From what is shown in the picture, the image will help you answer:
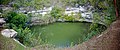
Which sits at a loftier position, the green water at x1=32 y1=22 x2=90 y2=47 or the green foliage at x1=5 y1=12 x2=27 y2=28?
the green foliage at x1=5 y1=12 x2=27 y2=28

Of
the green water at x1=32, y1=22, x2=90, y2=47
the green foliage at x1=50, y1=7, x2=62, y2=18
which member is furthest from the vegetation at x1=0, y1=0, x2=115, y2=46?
the green water at x1=32, y1=22, x2=90, y2=47

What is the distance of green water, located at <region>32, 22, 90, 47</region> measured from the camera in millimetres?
9016

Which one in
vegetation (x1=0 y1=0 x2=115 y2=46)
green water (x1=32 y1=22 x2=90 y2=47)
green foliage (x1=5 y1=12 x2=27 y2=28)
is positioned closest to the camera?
vegetation (x1=0 y1=0 x2=115 y2=46)

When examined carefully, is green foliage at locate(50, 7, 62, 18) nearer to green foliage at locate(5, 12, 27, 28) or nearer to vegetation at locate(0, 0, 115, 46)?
vegetation at locate(0, 0, 115, 46)

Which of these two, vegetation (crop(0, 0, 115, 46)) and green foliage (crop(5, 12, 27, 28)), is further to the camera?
green foliage (crop(5, 12, 27, 28))

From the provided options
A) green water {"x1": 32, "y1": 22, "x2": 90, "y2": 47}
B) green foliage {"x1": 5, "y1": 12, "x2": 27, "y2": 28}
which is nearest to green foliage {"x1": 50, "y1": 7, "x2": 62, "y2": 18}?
green water {"x1": 32, "y1": 22, "x2": 90, "y2": 47}

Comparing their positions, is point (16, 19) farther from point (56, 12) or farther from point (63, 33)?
point (56, 12)

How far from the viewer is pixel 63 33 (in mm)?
10383

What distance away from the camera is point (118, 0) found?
5.56 metres

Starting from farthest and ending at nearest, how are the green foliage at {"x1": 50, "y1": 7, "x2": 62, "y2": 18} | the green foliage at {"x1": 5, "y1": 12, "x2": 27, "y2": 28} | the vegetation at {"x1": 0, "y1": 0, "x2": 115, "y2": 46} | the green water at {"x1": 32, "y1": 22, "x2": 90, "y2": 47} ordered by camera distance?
1. the green foliage at {"x1": 50, "y1": 7, "x2": 62, "y2": 18}
2. the green foliage at {"x1": 5, "y1": 12, "x2": 27, "y2": 28}
3. the green water at {"x1": 32, "y1": 22, "x2": 90, "y2": 47}
4. the vegetation at {"x1": 0, "y1": 0, "x2": 115, "y2": 46}

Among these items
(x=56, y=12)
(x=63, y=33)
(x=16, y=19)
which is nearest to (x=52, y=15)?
(x=56, y=12)

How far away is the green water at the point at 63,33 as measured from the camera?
902 cm

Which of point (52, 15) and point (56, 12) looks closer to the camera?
point (52, 15)

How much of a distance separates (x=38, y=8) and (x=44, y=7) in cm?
42
